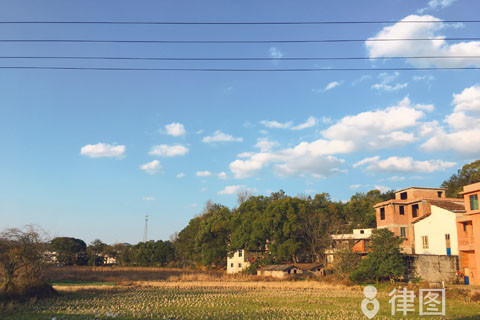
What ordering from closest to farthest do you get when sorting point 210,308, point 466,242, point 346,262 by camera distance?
1. point 210,308
2. point 466,242
3. point 346,262

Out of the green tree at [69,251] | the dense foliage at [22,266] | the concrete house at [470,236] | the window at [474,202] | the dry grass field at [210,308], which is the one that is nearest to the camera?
the dry grass field at [210,308]

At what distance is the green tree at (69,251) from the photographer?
79469mm

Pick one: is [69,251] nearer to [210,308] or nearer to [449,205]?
[210,308]

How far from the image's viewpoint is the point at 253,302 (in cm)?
2486

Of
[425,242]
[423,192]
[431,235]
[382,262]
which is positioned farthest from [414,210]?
[382,262]

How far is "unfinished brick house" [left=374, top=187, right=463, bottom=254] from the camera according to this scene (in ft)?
152

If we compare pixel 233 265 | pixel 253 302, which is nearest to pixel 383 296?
pixel 253 302

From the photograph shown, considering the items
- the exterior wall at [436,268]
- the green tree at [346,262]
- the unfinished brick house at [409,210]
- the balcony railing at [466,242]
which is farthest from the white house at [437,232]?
the green tree at [346,262]

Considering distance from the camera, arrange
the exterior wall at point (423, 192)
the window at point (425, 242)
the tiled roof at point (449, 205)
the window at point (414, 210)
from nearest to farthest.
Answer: the tiled roof at point (449, 205) < the window at point (425, 242) < the window at point (414, 210) < the exterior wall at point (423, 192)

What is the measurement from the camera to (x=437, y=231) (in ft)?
136

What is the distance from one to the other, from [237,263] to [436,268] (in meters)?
31.6

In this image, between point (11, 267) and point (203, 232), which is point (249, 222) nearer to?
point (203, 232)

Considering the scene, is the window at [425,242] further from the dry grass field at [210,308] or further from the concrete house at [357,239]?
the dry grass field at [210,308]

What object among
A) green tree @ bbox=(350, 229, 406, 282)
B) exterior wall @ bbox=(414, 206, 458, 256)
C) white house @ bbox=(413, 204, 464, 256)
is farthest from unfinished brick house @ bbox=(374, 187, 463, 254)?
green tree @ bbox=(350, 229, 406, 282)
